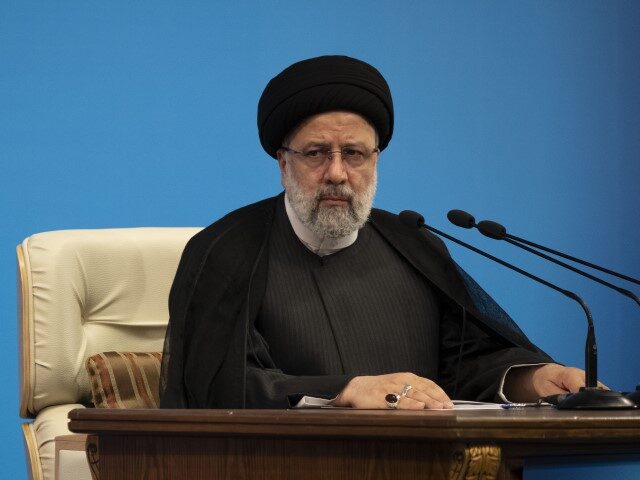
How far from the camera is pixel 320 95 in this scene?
9.39 ft

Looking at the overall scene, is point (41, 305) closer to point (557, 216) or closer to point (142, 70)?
point (142, 70)

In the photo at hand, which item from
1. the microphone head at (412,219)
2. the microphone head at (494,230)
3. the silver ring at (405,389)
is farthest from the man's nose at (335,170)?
the silver ring at (405,389)

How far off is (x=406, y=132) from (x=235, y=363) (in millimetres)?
1768

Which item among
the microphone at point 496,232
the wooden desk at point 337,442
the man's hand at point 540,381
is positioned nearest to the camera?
the wooden desk at point 337,442

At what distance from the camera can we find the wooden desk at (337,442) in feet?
5.15

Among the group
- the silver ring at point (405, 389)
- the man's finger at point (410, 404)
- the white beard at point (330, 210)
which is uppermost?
the white beard at point (330, 210)

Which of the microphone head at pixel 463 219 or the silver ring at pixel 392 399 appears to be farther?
the microphone head at pixel 463 219

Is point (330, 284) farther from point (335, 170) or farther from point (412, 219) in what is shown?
point (412, 219)

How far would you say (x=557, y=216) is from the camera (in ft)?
14.0

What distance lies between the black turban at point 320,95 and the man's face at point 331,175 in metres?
0.03

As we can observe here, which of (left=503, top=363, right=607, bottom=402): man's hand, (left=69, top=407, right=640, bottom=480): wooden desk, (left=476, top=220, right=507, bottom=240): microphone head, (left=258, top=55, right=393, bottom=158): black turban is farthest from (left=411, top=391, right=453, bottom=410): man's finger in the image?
(left=258, top=55, right=393, bottom=158): black turban

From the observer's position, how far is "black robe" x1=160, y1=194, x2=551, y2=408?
256 centimetres

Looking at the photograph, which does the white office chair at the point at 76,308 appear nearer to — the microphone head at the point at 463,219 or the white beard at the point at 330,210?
the white beard at the point at 330,210

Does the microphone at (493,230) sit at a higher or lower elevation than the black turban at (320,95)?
lower
